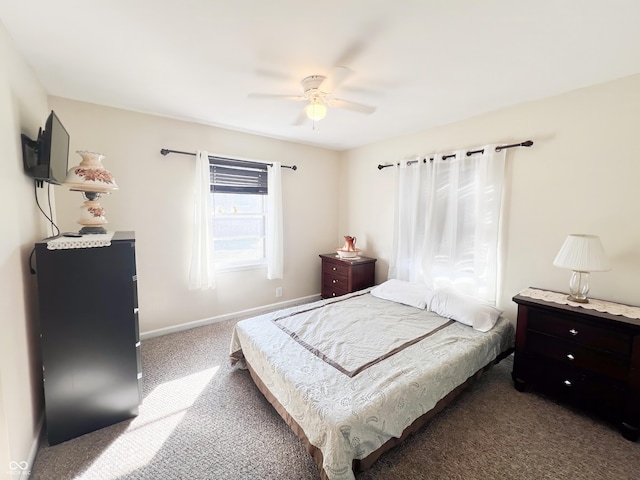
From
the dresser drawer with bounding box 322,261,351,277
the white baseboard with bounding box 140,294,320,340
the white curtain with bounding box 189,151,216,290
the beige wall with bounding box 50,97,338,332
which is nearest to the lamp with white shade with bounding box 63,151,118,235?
the beige wall with bounding box 50,97,338,332

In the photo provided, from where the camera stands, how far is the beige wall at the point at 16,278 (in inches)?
49.8

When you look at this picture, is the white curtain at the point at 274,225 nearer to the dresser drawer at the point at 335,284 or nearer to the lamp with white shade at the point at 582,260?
the dresser drawer at the point at 335,284

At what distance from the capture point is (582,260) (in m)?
1.86

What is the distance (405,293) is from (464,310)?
2.03 ft

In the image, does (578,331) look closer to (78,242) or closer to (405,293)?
(405,293)

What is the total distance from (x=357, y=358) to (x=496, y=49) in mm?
2123

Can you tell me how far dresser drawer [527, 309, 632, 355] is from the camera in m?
1.69

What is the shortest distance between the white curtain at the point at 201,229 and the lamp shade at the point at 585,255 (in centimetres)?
325

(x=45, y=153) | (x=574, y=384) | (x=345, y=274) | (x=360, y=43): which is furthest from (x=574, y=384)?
(x=45, y=153)

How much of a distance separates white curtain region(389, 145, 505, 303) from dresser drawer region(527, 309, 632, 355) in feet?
2.11

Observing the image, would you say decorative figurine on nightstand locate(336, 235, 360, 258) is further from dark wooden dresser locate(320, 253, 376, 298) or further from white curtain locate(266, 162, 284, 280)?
white curtain locate(266, 162, 284, 280)

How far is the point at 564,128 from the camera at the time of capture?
2.23m

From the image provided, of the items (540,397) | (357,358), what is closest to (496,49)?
(357,358)

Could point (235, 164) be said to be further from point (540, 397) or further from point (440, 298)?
point (540, 397)
